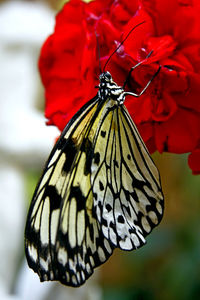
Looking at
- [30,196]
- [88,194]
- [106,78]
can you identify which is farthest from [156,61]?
[30,196]

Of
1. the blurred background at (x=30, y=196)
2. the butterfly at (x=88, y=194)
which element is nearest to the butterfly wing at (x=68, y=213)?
the butterfly at (x=88, y=194)

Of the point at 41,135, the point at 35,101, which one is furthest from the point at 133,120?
the point at 35,101

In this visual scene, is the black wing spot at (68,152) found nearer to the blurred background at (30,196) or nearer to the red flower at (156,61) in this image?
the red flower at (156,61)

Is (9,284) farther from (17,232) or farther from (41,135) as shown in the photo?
(41,135)

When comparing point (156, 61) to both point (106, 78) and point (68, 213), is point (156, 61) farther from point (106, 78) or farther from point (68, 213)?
point (68, 213)

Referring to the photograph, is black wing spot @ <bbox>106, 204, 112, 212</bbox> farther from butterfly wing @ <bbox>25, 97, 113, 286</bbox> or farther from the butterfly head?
the butterfly head
